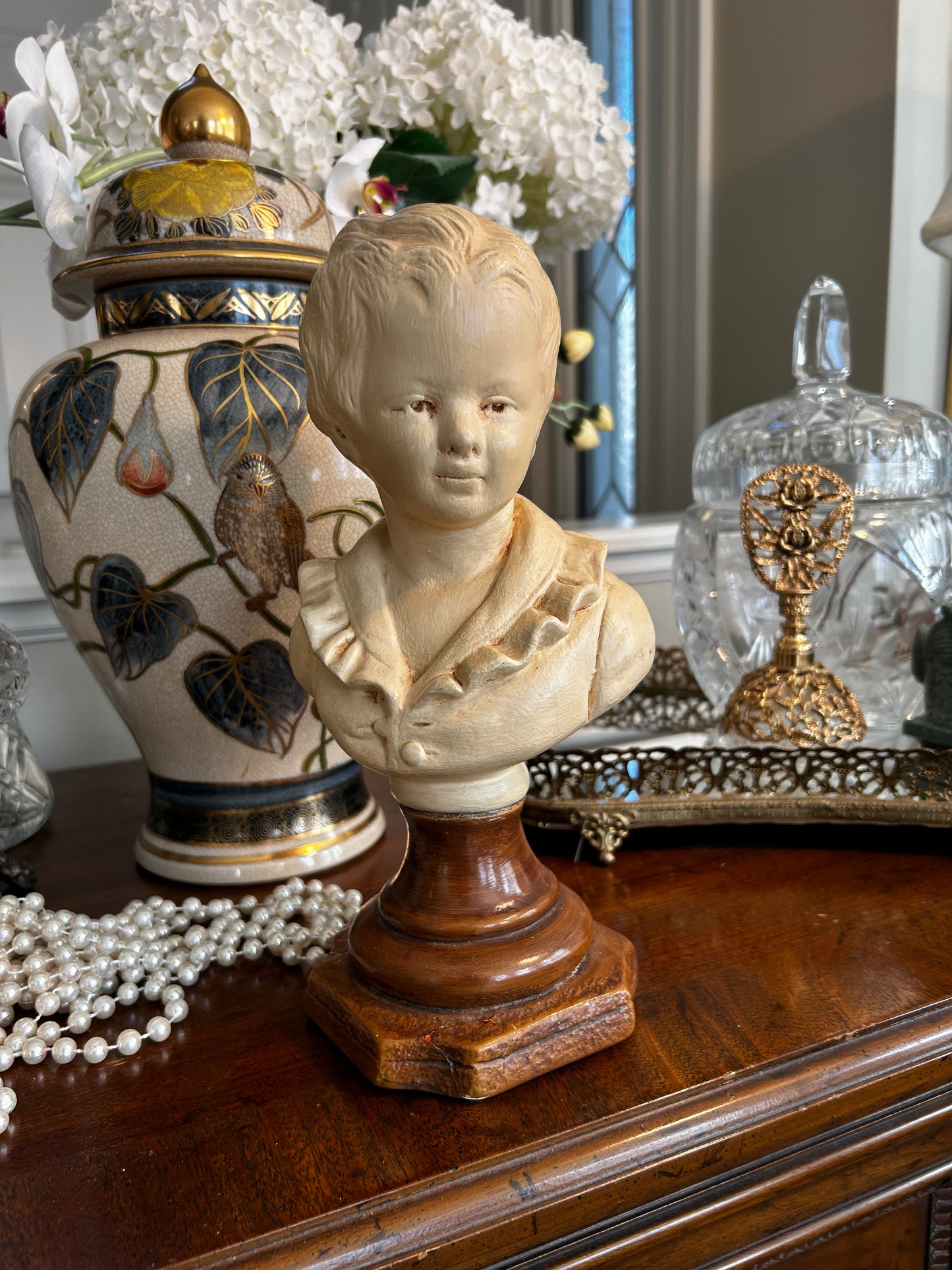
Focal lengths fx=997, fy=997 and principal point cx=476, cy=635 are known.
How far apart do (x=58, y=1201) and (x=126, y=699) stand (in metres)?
0.28

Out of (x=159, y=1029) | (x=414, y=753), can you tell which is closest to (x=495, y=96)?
(x=414, y=753)

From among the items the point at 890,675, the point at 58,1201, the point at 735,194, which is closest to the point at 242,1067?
the point at 58,1201

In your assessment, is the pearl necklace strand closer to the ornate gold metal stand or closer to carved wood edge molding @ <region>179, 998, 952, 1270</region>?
carved wood edge molding @ <region>179, 998, 952, 1270</region>

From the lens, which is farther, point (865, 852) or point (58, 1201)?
point (865, 852)

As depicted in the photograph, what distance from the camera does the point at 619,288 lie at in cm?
158

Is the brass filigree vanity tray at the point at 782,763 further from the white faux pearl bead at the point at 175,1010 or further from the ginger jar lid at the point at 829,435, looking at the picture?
the white faux pearl bead at the point at 175,1010

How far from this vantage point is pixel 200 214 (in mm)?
529

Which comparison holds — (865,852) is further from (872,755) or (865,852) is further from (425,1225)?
(425,1225)

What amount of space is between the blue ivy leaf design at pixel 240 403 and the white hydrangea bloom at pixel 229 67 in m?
0.19

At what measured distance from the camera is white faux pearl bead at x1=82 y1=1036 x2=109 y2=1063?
41 centimetres

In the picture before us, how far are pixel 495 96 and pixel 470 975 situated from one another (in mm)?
579

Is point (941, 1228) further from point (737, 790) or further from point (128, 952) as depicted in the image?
point (128, 952)

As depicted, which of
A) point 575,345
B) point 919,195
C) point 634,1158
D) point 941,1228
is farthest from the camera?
point 919,195

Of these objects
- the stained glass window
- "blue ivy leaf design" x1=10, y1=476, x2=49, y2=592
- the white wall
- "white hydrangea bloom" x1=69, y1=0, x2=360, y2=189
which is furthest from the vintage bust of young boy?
the stained glass window
